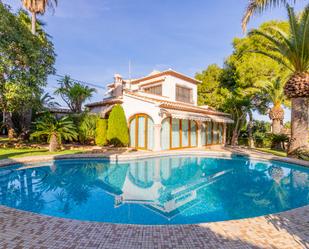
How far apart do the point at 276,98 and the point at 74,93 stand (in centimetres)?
3391

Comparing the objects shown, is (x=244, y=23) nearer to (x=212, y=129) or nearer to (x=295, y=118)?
(x=295, y=118)

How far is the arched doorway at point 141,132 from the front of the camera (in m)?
26.9

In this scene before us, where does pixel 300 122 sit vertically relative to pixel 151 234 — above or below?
above

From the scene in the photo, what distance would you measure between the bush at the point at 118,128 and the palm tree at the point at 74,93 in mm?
8437

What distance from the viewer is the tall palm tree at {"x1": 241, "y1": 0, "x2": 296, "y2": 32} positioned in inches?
619

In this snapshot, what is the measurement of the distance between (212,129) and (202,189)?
24.0 metres

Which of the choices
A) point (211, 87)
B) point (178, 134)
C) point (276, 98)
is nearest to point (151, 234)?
point (178, 134)

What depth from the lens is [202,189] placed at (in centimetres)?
1312

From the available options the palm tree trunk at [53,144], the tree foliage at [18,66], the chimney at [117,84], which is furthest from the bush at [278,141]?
the tree foliage at [18,66]

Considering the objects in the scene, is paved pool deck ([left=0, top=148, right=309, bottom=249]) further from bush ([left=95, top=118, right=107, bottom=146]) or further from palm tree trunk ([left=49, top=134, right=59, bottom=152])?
bush ([left=95, top=118, right=107, bottom=146])

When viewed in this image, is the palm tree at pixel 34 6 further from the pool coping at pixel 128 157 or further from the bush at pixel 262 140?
the bush at pixel 262 140

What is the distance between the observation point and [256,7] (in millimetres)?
16672

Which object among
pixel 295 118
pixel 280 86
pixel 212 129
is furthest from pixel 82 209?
pixel 280 86

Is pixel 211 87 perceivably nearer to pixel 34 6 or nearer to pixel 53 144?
pixel 53 144
